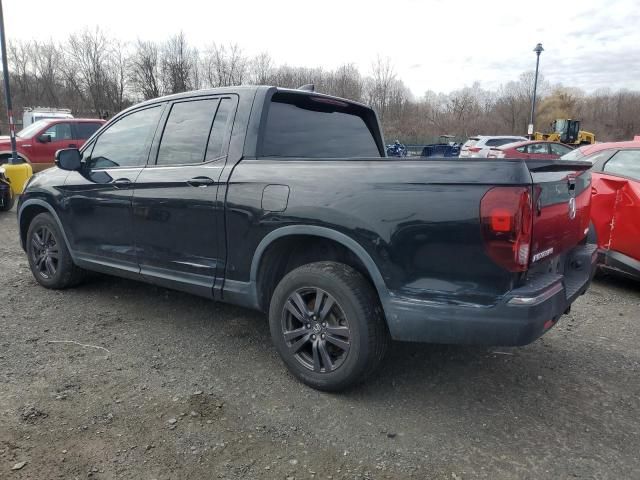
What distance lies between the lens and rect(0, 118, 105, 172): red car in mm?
12672

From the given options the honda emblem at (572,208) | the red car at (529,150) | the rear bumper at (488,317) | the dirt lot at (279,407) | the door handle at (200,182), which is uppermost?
the door handle at (200,182)

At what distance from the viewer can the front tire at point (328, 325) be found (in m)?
2.79

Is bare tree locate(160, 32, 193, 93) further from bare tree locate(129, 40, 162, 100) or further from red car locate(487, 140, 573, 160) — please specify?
red car locate(487, 140, 573, 160)

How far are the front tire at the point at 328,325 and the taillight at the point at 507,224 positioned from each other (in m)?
0.76

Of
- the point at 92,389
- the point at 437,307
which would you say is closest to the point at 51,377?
the point at 92,389

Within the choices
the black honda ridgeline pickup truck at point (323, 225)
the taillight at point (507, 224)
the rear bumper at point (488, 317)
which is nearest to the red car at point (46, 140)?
the black honda ridgeline pickup truck at point (323, 225)

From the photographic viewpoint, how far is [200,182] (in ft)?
11.2

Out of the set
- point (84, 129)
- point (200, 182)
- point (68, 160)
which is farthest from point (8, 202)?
point (200, 182)

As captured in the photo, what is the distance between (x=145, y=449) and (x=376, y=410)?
4.19ft

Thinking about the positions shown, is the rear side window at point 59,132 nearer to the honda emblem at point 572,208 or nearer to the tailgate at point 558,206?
the tailgate at point 558,206

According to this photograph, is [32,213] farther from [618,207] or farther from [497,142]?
[497,142]

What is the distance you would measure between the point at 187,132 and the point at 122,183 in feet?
2.44

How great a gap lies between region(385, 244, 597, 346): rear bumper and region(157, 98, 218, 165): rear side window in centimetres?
190

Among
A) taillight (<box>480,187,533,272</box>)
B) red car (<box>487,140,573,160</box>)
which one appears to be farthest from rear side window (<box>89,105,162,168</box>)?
red car (<box>487,140,573,160</box>)
